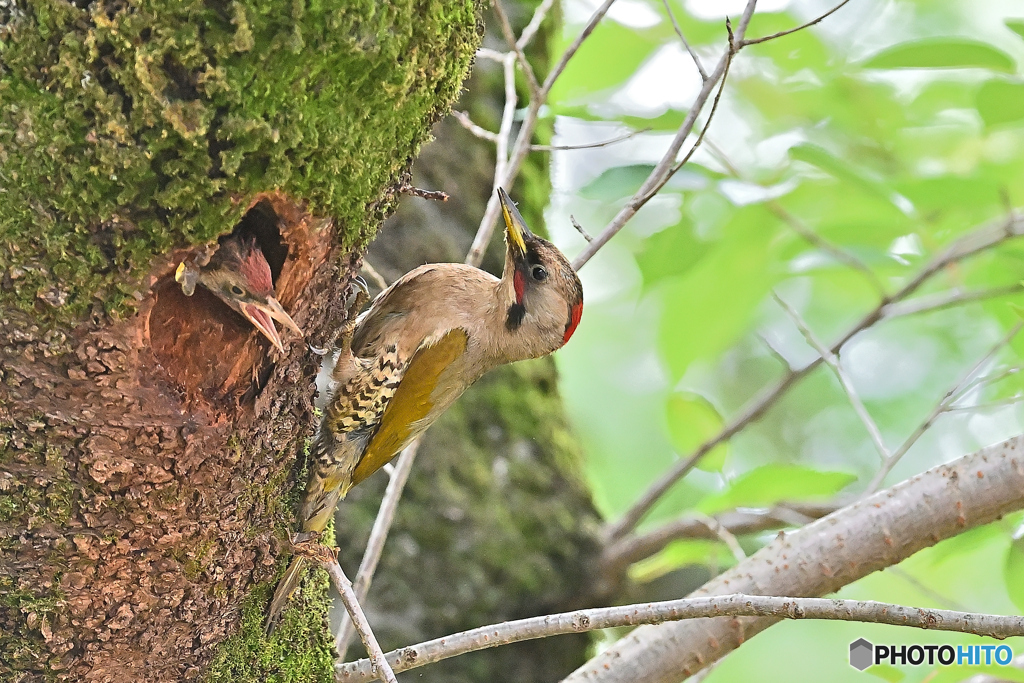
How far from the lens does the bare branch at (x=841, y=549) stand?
2.13 m

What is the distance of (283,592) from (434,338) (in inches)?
39.7

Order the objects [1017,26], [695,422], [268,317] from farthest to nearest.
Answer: [695,422]
[1017,26]
[268,317]

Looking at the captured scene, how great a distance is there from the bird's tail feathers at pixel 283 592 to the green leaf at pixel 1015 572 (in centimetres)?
184

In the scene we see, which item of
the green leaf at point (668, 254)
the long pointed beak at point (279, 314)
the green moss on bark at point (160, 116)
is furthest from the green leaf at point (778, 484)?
the green moss on bark at point (160, 116)

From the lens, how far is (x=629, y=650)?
2.19m

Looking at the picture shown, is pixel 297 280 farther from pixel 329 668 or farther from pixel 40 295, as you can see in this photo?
pixel 329 668

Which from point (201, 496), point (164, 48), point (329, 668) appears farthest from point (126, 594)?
point (164, 48)

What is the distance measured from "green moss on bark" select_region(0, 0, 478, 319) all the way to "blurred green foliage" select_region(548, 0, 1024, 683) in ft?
4.19

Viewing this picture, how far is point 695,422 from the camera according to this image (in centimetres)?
317

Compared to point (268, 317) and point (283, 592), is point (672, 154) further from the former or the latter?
point (283, 592)

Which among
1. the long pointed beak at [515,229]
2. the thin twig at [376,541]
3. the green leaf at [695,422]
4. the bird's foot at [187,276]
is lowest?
the thin twig at [376,541]

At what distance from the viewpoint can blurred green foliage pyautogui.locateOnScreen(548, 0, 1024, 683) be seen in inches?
103

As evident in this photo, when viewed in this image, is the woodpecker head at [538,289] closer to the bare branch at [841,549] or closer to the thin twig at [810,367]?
the thin twig at [810,367]

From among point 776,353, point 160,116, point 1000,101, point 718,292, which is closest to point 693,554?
point 776,353
